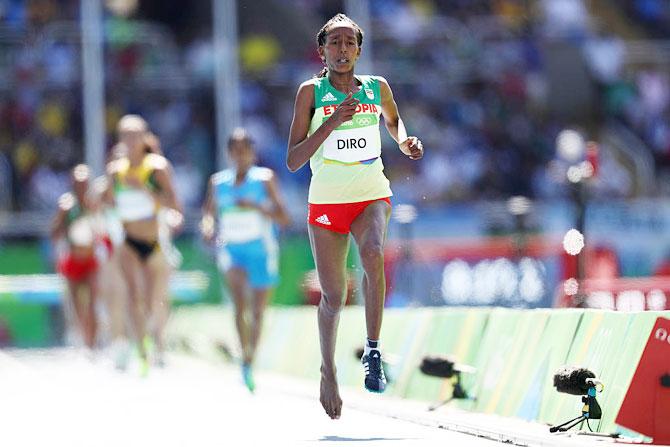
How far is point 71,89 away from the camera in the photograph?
2783cm

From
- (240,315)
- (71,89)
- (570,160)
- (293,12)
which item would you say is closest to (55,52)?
(71,89)

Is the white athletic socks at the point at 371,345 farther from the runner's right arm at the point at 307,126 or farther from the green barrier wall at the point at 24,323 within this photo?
the green barrier wall at the point at 24,323

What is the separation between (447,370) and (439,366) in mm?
62

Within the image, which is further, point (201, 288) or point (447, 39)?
point (447, 39)

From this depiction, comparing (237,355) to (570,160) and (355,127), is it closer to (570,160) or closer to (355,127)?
(570,160)

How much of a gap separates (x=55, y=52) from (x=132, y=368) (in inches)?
466

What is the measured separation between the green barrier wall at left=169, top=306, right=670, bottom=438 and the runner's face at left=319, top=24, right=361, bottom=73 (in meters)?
1.94

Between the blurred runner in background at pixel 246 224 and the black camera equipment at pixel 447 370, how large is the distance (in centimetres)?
377

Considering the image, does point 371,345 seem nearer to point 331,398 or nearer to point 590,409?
point 331,398

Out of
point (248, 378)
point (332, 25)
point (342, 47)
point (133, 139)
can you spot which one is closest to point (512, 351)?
point (342, 47)

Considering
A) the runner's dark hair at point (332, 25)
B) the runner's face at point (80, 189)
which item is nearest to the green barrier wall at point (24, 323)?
the runner's face at point (80, 189)

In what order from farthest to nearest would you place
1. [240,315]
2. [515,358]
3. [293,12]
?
[293,12] → [240,315] → [515,358]

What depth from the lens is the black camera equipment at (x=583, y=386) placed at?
26.1 feet

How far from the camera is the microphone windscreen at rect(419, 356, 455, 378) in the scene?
1002 cm
